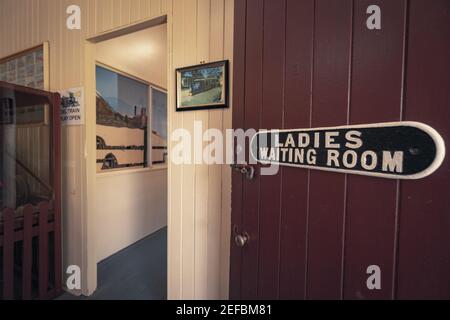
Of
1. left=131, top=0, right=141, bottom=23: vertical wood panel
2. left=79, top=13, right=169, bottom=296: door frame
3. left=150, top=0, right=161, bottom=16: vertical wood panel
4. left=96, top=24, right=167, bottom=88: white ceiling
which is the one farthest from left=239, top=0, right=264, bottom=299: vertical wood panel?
left=96, top=24, right=167, bottom=88: white ceiling

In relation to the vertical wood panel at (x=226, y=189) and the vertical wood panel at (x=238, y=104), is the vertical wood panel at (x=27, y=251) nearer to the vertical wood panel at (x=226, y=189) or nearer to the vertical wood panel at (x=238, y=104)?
the vertical wood panel at (x=226, y=189)

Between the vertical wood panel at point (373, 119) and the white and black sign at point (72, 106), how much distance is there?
1.76 m

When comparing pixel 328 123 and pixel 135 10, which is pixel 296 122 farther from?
pixel 135 10

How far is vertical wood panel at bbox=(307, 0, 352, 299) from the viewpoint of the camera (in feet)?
1.56

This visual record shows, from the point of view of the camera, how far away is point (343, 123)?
0.47 meters

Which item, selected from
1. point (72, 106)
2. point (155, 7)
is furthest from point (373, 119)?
point (72, 106)

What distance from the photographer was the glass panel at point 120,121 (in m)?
2.00

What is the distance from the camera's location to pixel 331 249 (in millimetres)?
502

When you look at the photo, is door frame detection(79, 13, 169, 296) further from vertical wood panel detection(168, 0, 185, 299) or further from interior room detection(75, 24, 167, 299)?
vertical wood panel detection(168, 0, 185, 299)

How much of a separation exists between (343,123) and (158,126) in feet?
8.33

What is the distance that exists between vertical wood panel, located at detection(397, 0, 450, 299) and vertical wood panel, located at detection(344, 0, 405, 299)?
0.06 feet

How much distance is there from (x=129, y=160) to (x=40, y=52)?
1190mm

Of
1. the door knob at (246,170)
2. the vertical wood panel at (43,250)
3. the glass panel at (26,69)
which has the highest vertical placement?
the glass panel at (26,69)

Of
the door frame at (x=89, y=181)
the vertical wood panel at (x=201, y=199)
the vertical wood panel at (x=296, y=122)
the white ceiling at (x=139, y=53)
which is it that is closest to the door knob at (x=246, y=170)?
the vertical wood panel at (x=296, y=122)
